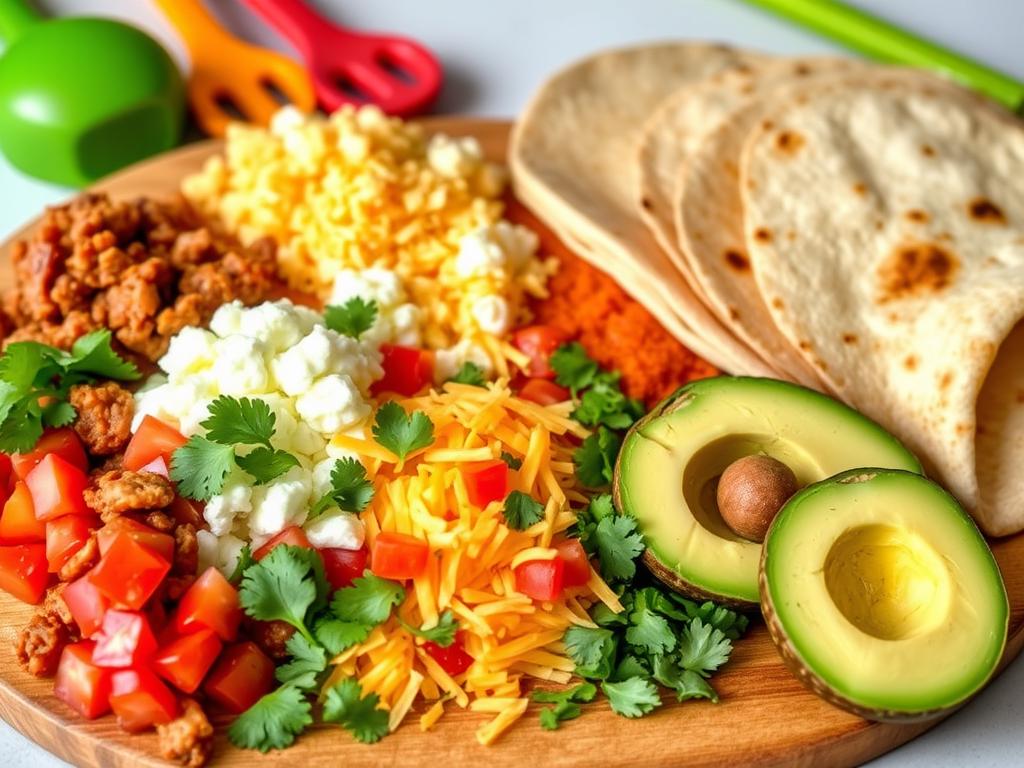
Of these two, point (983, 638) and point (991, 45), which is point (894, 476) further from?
point (991, 45)

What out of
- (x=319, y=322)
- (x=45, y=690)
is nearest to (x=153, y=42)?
(x=319, y=322)

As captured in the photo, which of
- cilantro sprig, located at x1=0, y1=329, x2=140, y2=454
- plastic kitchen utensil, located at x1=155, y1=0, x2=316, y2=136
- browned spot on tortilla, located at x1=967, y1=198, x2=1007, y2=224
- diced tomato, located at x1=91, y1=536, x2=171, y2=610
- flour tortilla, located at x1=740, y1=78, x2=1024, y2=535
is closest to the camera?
diced tomato, located at x1=91, y1=536, x2=171, y2=610

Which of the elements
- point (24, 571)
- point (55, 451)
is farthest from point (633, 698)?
point (55, 451)

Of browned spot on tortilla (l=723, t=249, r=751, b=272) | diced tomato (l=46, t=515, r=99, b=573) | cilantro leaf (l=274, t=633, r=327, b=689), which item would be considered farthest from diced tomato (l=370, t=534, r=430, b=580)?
browned spot on tortilla (l=723, t=249, r=751, b=272)

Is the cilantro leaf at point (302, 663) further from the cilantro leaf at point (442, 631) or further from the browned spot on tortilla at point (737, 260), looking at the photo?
the browned spot on tortilla at point (737, 260)

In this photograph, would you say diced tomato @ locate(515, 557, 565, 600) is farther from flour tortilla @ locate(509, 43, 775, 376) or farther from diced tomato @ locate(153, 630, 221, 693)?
flour tortilla @ locate(509, 43, 775, 376)

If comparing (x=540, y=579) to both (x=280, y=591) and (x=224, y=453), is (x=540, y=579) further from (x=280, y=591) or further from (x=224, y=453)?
(x=224, y=453)
